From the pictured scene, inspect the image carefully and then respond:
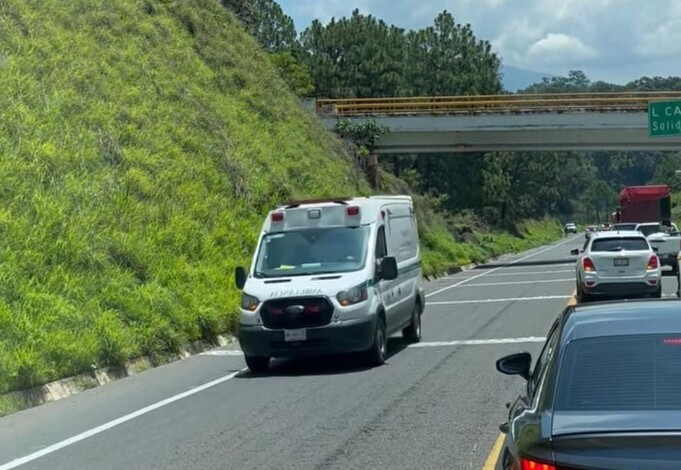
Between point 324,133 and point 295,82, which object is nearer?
point 324,133

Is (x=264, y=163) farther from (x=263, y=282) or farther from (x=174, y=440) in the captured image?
(x=174, y=440)

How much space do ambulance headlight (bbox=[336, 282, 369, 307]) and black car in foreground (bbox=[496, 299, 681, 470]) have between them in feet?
28.9

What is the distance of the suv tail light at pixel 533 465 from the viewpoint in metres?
4.75

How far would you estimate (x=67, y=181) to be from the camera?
21172 millimetres

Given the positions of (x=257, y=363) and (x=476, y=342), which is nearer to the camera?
(x=257, y=363)

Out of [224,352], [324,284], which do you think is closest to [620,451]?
[324,284]

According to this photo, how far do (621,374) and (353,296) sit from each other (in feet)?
32.2

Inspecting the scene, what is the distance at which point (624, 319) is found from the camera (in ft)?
19.5

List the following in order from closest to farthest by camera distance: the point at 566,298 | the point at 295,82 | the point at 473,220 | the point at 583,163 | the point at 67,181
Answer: the point at 67,181 → the point at 566,298 → the point at 295,82 → the point at 473,220 → the point at 583,163

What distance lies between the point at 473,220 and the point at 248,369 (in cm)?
7680

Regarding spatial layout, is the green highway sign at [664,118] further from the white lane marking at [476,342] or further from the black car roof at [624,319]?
the black car roof at [624,319]

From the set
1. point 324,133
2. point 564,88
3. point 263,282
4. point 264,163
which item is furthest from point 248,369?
point 564,88

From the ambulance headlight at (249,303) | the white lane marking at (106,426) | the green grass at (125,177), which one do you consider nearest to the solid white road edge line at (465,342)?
the green grass at (125,177)

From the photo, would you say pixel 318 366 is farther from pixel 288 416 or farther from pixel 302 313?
pixel 288 416
